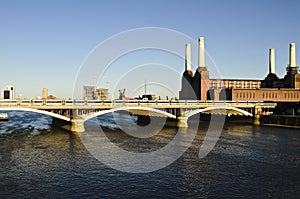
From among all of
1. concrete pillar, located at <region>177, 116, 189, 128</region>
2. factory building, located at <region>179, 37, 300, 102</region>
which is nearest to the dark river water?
concrete pillar, located at <region>177, 116, 189, 128</region>

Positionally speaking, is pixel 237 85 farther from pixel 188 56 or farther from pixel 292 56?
pixel 188 56

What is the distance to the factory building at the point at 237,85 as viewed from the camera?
94750 millimetres

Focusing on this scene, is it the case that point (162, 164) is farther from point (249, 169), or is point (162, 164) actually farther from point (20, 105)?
point (20, 105)

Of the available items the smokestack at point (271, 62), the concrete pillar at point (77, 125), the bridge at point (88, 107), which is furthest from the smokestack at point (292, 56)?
the concrete pillar at point (77, 125)

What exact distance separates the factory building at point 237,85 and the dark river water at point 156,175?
52.3 metres

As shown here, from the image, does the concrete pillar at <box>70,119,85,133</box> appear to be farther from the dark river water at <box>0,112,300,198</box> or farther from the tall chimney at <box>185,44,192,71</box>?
the tall chimney at <box>185,44,192,71</box>

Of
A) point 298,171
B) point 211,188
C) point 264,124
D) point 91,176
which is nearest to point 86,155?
point 91,176

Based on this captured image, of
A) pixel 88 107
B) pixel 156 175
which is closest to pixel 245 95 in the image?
pixel 88 107

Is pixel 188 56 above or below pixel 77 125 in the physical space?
above

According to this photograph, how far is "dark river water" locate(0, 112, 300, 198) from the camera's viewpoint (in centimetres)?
2364

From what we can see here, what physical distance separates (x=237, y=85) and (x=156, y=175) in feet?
313

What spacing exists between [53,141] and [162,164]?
71.3ft

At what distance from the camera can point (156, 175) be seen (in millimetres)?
28859

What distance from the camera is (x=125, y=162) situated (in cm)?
3416
